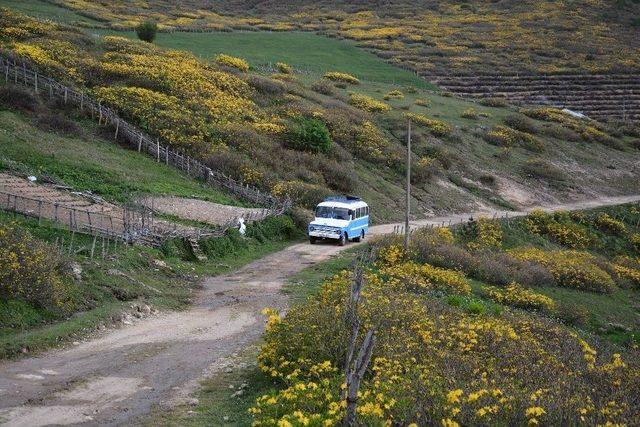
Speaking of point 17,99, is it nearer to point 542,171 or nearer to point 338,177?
point 338,177

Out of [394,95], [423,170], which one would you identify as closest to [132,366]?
[423,170]

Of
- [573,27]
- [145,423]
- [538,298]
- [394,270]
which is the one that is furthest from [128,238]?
[573,27]

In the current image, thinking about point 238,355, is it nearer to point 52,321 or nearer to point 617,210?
point 52,321

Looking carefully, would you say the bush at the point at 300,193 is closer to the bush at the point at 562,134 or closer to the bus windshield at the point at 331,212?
the bus windshield at the point at 331,212

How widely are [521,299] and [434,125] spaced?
3855cm

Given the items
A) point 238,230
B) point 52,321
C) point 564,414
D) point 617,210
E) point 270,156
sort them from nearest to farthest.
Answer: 1. point 564,414
2. point 52,321
3. point 238,230
4. point 270,156
5. point 617,210

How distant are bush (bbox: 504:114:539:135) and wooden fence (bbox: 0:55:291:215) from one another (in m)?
40.2

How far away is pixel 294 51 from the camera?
9562 centimetres

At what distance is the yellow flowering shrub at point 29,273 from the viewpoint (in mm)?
17250

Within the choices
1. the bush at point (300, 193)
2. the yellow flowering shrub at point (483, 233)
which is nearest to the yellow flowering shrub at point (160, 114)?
the bush at point (300, 193)

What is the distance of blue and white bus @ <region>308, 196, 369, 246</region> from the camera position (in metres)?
35.0

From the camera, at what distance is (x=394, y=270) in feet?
90.7

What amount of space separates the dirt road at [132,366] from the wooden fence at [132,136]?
15.7 meters

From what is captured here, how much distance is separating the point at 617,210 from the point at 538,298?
29.2 metres
